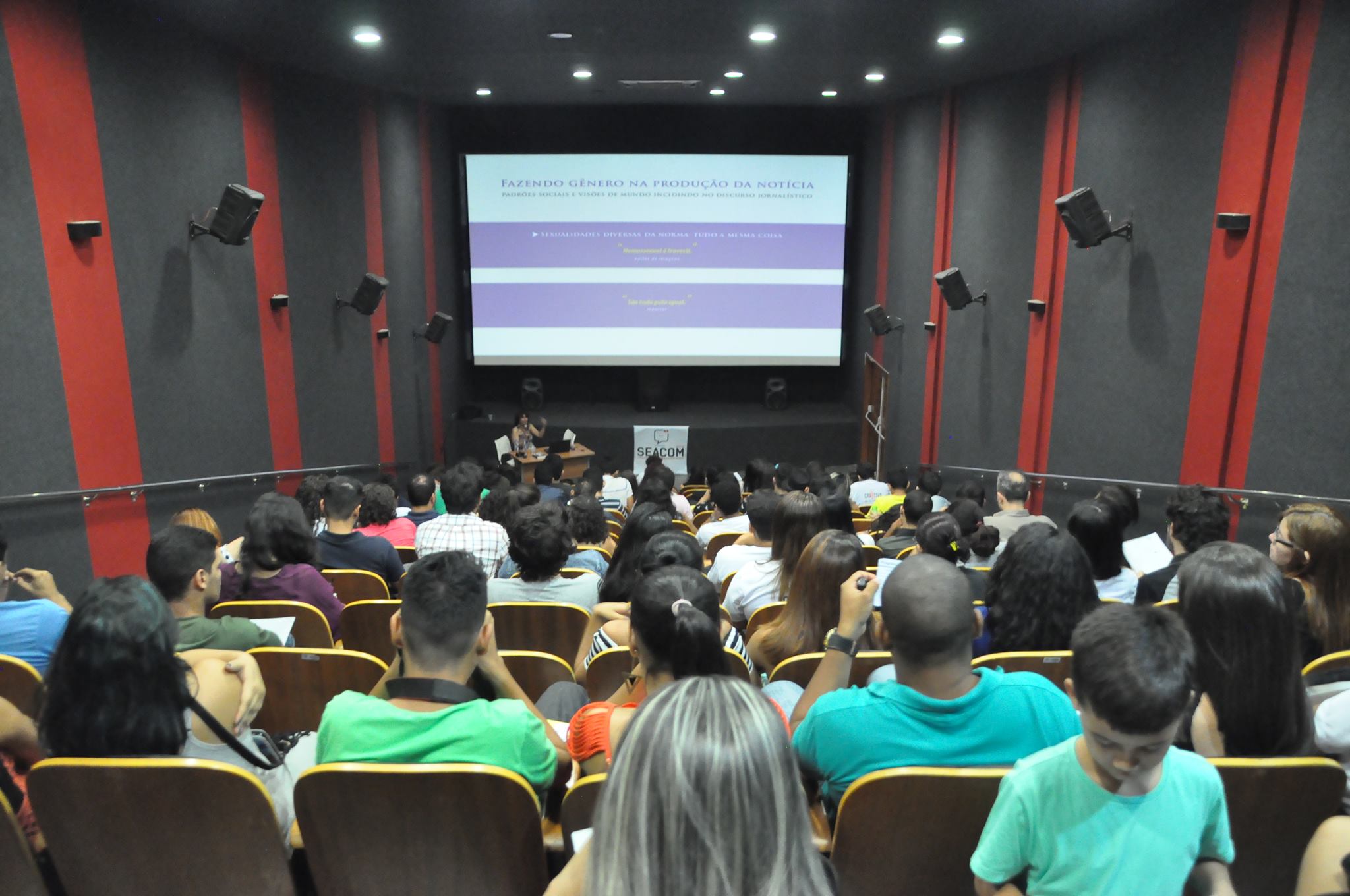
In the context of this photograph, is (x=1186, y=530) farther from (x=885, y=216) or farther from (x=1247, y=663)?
Result: (x=885, y=216)

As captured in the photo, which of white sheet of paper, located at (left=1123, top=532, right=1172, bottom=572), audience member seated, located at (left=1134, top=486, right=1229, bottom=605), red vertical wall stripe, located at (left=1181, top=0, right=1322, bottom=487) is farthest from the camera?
red vertical wall stripe, located at (left=1181, top=0, right=1322, bottom=487)

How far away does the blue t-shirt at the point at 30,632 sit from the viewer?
2.65m

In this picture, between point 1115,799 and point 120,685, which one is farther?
point 120,685

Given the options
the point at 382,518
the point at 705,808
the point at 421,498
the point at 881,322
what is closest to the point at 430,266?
the point at 881,322

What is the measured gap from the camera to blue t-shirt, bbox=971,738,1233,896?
56.0 inches

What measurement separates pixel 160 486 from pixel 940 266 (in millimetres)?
7454

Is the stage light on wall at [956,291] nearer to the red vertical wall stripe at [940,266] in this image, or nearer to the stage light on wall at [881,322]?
the red vertical wall stripe at [940,266]

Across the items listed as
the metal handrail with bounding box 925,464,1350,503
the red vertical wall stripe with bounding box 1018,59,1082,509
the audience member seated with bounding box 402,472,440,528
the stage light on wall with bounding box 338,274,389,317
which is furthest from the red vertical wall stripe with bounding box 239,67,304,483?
the red vertical wall stripe with bounding box 1018,59,1082,509

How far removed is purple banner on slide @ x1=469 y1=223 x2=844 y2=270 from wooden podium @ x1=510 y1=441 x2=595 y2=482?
2.37 meters

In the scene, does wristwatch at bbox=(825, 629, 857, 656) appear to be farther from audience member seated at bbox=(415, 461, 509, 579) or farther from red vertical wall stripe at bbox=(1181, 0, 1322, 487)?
red vertical wall stripe at bbox=(1181, 0, 1322, 487)

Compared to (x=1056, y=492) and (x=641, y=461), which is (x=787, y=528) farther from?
(x=641, y=461)

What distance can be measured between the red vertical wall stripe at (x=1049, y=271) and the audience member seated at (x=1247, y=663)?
21.0ft

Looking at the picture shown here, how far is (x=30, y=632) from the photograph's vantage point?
2.67 metres

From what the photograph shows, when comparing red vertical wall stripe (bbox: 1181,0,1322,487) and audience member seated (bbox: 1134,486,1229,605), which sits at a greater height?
red vertical wall stripe (bbox: 1181,0,1322,487)
